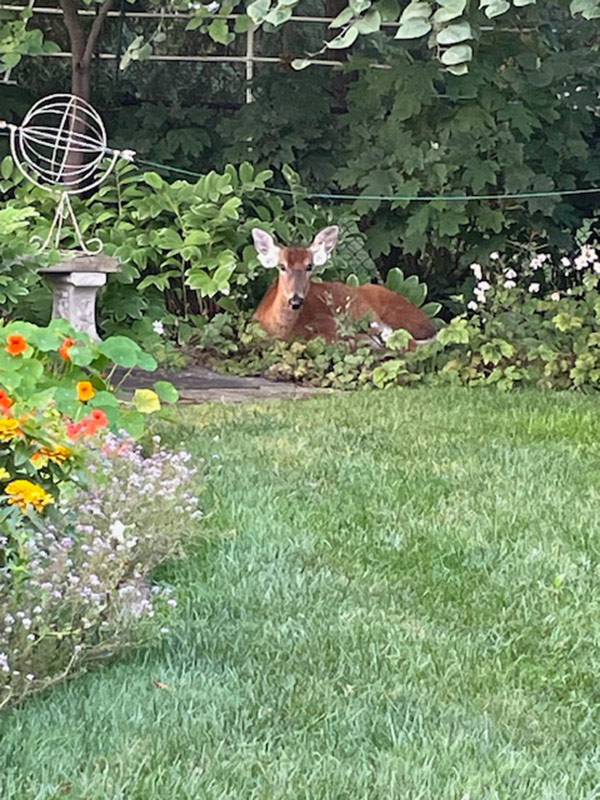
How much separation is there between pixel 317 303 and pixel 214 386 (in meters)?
1.07

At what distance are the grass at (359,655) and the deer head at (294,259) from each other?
7.63ft

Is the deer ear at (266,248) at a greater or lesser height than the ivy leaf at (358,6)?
lesser

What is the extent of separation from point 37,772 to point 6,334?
1490 millimetres

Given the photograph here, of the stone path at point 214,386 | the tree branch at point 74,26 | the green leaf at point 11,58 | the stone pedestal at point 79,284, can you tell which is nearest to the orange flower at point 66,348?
the stone path at point 214,386

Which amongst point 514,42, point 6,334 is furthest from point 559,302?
point 6,334

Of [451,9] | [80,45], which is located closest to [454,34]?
[451,9]

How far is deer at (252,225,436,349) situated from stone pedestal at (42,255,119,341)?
108 cm

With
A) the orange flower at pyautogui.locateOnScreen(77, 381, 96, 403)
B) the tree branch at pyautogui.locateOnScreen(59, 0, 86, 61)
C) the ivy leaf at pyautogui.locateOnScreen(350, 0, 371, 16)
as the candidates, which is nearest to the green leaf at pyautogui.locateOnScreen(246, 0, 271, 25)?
the ivy leaf at pyautogui.locateOnScreen(350, 0, 371, 16)

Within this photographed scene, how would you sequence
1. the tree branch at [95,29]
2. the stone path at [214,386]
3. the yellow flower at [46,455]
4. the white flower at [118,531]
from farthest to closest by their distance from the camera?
the tree branch at [95,29], the stone path at [214,386], the white flower at [118,531], the yellow flower at [46,455]

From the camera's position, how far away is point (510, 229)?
7.61 m

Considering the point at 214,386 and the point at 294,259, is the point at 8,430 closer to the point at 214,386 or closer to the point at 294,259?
the point at 214,386

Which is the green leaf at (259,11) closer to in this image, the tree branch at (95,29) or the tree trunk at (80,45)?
the tree branch at (95,29)

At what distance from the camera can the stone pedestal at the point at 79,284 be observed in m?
5.57

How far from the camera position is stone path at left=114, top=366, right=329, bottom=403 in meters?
5.55
